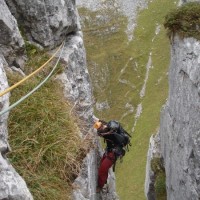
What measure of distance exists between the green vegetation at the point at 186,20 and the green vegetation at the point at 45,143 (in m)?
8.73

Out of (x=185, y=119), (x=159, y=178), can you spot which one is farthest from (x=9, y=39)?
(x=159, y=178)

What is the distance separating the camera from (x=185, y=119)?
20469 millimetres

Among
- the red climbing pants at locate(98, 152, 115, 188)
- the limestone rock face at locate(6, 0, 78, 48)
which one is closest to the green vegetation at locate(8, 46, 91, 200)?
the red climbing pants at locate(98, 152, 115, 188)

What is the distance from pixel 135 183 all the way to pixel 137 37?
42.0 meters

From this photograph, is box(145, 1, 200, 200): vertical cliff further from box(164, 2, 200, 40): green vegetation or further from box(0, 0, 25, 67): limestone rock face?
box(0, 0, 25, 67): limestone rock face

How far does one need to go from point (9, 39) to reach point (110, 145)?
21.9ft

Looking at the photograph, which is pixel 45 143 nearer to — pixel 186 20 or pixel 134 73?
pixel 186 20

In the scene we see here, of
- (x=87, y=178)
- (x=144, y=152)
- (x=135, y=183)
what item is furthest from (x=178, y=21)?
(x=144, y=152)

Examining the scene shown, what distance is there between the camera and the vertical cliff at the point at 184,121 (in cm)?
1895

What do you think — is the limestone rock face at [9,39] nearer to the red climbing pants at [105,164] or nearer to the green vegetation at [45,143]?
the green vegetation at [45,143]

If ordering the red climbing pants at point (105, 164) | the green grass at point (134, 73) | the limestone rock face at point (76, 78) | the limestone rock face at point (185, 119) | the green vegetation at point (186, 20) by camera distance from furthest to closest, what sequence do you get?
the green grass at point (134, 73) < the green vegetation at point (186, 20) < the limestone rock face at point (185, 119) < the red climbing pants at point (105, 164) < the limestone rock face at point (76, 78)

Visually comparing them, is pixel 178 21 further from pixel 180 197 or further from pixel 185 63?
pixel 180 197

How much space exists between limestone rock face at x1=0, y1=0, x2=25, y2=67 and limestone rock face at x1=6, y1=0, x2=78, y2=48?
1.67 m

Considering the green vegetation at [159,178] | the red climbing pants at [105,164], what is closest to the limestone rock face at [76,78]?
the red climbing pants at [105,164]
